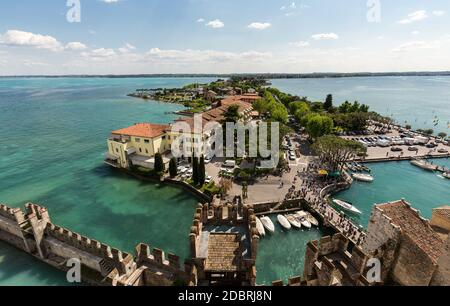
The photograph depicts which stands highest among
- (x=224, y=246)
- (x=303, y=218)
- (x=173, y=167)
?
(x=224, y=246)

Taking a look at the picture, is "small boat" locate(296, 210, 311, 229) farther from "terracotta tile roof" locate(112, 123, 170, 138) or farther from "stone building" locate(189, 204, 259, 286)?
"terracotta tile roof" locate(112, 123, 170, 138)

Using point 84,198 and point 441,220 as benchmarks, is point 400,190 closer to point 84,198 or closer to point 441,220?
point 441,220

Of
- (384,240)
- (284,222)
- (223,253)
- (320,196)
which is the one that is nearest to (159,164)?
(284,222)

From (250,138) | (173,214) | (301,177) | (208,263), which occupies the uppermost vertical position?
(250,138)

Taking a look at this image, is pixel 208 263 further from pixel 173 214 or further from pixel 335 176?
pixel 335 176

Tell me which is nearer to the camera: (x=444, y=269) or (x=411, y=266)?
(x=444, y=269)

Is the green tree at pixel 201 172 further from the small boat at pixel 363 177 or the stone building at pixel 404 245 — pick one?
the small boat at pixel 363 177
